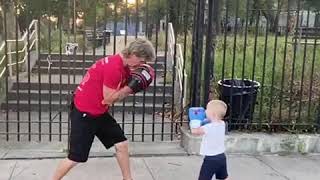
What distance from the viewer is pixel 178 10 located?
6852mm

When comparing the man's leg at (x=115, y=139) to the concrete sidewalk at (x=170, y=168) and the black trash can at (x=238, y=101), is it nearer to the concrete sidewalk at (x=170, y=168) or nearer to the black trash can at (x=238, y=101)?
the concrete sidewalk at (x=170, y=168)

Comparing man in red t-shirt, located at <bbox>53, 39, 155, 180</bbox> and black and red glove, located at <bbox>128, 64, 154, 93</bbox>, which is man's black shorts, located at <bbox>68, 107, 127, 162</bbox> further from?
black and red glove, located at <bbox>128, 64, 154, 93</bbox>

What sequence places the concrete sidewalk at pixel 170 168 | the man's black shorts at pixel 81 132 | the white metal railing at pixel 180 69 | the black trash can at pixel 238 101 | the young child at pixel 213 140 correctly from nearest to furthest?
the young child at pixel 213 140 → the man's black shorts at pixel 81 132 → the concrete sidewalk at pixel 170 168 → the black trash can at pixel 238 101 → the white metal railing at pixel 180 69

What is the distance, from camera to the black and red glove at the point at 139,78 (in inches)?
178

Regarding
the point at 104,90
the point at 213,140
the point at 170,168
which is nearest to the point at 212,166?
the point at 213,140

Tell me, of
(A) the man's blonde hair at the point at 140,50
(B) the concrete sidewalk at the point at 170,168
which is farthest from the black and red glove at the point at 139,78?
(B) the concrete sidewalk at the point at 170,168

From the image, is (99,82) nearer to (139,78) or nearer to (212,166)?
(139,78)

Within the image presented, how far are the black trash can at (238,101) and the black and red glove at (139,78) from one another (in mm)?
2256

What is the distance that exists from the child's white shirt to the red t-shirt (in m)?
0.84

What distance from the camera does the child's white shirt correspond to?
4.43m

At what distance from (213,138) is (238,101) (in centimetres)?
232

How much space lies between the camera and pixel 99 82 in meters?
4.63

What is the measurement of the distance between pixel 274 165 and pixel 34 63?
850 centimetres

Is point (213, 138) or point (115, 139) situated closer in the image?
point (213, 138)
